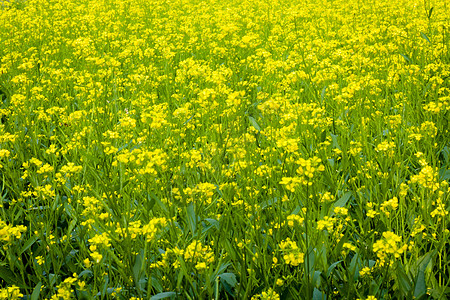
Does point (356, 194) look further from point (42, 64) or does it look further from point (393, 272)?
point (42, 64)

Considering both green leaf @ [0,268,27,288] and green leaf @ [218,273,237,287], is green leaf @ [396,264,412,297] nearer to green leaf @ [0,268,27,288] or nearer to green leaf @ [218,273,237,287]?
green leaf @ [218,273,237,287]

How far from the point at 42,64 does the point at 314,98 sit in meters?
3.16

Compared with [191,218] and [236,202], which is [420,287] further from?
[191,218]

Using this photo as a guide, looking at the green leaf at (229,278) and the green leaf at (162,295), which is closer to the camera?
the green leaf at (162,295)

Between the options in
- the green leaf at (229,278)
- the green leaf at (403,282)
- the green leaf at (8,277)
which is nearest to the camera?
the green leaf at (403,282)

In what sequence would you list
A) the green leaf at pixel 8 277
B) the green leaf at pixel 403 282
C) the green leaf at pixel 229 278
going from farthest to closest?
the green leaf at pixel 8 277
the green leaf at pixel 229 278
the green leaf at pixel 403 282

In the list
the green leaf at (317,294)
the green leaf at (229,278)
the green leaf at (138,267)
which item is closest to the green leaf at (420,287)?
the green leaf at (317,294)

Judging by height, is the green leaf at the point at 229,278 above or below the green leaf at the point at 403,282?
below

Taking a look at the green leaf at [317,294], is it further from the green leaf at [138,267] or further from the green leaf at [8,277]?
the green leaf at [8,277]

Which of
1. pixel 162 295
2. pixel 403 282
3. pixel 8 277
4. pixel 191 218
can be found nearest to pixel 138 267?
pixel 162 295

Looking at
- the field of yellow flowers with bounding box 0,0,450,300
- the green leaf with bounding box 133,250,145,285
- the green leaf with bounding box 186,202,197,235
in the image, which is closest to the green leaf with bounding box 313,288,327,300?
the field of yellow flowers with bounding box 0,0,450,300

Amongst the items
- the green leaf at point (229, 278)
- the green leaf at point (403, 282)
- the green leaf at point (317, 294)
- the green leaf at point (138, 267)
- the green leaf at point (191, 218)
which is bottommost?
the green leaf at point (317, 294)

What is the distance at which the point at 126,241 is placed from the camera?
1.67 metres

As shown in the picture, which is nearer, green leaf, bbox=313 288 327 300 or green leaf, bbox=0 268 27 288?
green leaf, bbox=313 288 327 300
